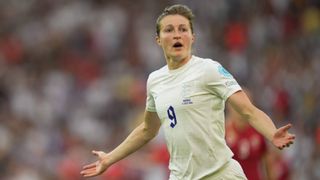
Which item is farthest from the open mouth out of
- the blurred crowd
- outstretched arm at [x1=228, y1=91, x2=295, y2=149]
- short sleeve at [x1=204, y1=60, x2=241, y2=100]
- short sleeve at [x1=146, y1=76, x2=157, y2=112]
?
the blurred crowd

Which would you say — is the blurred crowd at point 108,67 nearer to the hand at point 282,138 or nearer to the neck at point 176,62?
the neck at point 176,62

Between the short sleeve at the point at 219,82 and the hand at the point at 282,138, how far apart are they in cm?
64

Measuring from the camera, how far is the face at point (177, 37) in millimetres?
7688

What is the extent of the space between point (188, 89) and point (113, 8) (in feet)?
44.6

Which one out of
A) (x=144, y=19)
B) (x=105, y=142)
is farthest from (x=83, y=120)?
(x=144, y=19)

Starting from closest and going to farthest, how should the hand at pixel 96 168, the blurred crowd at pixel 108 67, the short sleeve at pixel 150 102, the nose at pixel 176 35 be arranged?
the nose at pixel 176 35 < the short sleeve at pixel 150 102 < the hand at pixel 96 168 < the blurred crowd at pixel 108 67

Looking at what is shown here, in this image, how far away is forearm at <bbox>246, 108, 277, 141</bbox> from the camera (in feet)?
23.0

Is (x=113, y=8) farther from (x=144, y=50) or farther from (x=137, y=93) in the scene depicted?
(x=137, y=93)

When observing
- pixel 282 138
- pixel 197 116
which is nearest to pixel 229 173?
pixel 197 116

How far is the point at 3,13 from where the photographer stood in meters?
22.0

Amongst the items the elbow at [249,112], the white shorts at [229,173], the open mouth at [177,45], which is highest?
the open mouth at [177,45]

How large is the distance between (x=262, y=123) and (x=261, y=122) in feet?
0.05

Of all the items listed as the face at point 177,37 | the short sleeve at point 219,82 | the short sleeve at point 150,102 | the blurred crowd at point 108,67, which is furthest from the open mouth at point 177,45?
the blurred crowd at point 108,67

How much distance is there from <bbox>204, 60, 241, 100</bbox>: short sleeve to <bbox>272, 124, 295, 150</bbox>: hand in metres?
0.64
